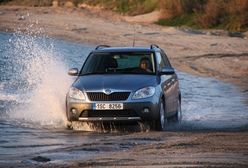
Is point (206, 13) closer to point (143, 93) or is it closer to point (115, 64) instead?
point (115, 64)

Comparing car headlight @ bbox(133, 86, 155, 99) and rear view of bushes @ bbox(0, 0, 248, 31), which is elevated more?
car headlight @ bbox(133, 86, 155, 99)

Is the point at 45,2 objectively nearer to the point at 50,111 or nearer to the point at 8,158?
the point at 50,111

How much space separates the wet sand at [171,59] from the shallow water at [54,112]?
1.67 feet

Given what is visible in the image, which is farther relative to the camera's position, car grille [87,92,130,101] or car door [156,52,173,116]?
car door [156,52,173,116]

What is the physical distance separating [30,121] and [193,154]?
673 cm

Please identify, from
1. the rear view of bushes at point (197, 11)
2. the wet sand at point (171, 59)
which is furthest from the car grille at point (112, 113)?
the rear view of bushes at point (197, 11)

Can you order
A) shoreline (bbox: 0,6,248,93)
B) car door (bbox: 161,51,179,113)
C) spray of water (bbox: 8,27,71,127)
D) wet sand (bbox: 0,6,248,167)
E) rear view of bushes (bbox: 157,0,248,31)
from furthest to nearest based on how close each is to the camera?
rear view of bushes (bbox: 157,0,248,31)
shoreline (bbox: 0,6,248,93)
spray of water (bbox: 8,27,71,127)
car door (bbox: 161,51,179,113)
wet sand (bbox: 0,6,248,167)

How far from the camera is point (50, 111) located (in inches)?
720

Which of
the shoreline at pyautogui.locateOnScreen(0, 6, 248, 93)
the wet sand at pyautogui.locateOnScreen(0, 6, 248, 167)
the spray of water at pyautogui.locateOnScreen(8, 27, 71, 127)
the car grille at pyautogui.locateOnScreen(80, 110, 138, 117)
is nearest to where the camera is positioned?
the wet sand at pyautogui.locateOnScreen(0, 6, 248, 167)

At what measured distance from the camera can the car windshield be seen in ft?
54.4

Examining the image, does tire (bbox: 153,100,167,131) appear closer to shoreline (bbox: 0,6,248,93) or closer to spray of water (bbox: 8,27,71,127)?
Answer: spray of water (bbox: 8,27,71,127)

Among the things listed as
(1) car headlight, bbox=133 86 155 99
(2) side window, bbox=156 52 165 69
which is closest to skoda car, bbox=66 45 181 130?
(1) car headlight, bbox=133 86 155 99

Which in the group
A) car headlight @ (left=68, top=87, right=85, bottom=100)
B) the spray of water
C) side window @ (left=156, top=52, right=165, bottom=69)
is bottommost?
the spray of water

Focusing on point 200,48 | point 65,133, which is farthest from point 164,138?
point 200,48
